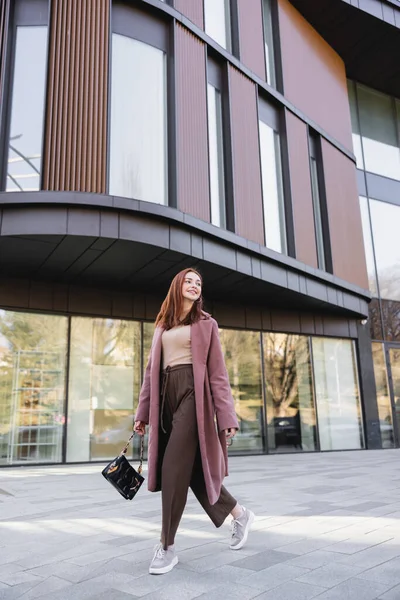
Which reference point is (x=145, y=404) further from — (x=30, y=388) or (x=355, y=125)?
(x=355, y=125)

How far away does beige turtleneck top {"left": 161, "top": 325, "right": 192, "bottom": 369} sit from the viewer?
346 cm

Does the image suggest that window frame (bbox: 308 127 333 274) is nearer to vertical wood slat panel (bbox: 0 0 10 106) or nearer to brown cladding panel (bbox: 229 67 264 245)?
brown cladding panel (bbox: 229 67 264 245)

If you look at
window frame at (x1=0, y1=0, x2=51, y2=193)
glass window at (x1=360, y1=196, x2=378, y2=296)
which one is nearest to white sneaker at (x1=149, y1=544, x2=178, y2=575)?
window frame at (x1=0, y1=0, x2=51, y2=193)

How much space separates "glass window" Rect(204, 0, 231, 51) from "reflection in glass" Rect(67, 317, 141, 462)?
23.6 feet

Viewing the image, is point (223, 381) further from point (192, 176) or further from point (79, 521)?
point (192, 176)

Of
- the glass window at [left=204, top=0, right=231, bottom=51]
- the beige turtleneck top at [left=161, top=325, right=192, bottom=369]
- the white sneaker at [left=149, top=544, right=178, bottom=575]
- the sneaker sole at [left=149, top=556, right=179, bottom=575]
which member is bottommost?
the sneaker sole at [left=149, top=556, right=179, bottom=575]

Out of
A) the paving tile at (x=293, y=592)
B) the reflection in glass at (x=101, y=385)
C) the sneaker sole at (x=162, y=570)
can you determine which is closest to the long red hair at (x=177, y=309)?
the sneaker sole at (x=162, y=570)

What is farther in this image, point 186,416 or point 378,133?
point 378,133

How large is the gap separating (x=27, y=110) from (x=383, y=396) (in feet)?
42.1

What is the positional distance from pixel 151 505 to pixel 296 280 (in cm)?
801

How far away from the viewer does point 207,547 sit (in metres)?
3.61

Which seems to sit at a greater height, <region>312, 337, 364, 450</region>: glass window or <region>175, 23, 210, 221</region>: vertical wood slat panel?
<region>175, 23, 210, 221</region>: vertical wood slat panel

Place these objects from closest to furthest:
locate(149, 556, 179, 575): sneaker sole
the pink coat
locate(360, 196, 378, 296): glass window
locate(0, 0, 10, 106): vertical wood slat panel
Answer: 1. locate(149, 556, 179, 575): sneaker sole
2. the pink coat
3. locate(0, 0, 10, 106): vertical wood slat panel
4. locate(360, 196, 378, 296): glass window

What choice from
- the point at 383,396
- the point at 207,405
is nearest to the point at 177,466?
the point at 207,405
